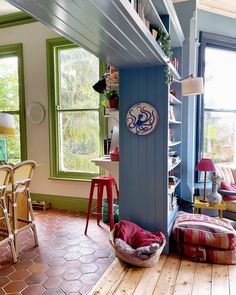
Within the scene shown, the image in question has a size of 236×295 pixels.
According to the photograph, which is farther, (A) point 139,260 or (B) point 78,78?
(B) point 78,78

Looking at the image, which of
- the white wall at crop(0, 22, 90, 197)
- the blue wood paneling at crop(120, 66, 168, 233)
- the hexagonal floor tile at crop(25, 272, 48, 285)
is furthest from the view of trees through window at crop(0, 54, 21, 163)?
the hexagonal floor tile at crop(25, 272, 48, 285)

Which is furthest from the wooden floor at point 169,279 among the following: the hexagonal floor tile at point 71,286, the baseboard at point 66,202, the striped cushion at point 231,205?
the baseboard at point 66,202

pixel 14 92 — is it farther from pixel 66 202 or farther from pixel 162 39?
pixel 162 39

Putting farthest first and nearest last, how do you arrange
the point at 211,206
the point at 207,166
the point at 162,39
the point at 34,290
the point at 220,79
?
the point at 220,79, the point at 207,166, the point at 211,206, the point at 162,39, the point at 34,290

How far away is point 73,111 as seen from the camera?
14.4 ft

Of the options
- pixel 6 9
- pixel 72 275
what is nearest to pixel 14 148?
pixel 6 9

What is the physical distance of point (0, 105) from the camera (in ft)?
15.9

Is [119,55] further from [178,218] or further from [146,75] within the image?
[178,218]

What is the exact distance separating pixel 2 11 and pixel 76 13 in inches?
145

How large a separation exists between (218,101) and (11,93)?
11.6 feet

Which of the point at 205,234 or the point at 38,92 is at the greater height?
the point at 38,92

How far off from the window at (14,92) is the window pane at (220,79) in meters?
3.09

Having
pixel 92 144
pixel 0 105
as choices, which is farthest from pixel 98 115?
pixel 0 105

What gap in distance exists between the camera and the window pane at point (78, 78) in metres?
4.22
